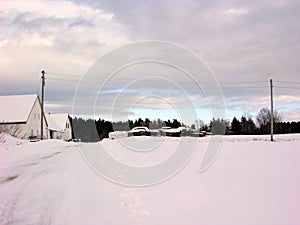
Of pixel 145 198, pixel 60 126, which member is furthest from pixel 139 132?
pixel 60 126

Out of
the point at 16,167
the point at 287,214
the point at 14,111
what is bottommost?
the point at 287,214

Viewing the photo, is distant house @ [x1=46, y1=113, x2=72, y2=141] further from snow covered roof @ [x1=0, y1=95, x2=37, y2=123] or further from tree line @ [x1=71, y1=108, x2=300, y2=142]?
snow covered roof @ [x1=0, y1=95, x2=37, y2=123]

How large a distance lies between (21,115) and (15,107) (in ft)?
8.68

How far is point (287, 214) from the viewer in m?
7.93

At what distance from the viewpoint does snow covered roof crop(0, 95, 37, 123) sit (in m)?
44.0

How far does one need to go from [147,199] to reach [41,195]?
2795 millimetres

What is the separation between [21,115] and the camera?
4459 centimetres

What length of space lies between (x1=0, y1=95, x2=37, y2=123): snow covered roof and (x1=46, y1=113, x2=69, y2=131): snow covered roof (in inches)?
534

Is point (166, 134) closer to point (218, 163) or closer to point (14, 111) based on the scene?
point (14, 111)

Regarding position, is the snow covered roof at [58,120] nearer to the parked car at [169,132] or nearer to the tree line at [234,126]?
the tree line at [234,126]

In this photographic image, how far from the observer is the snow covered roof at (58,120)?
206 ft

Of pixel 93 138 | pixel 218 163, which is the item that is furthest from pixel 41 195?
pixel 93 138

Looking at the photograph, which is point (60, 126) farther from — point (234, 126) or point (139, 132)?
point (234, 126)

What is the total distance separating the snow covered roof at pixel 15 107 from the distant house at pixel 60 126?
10883 millimetres
